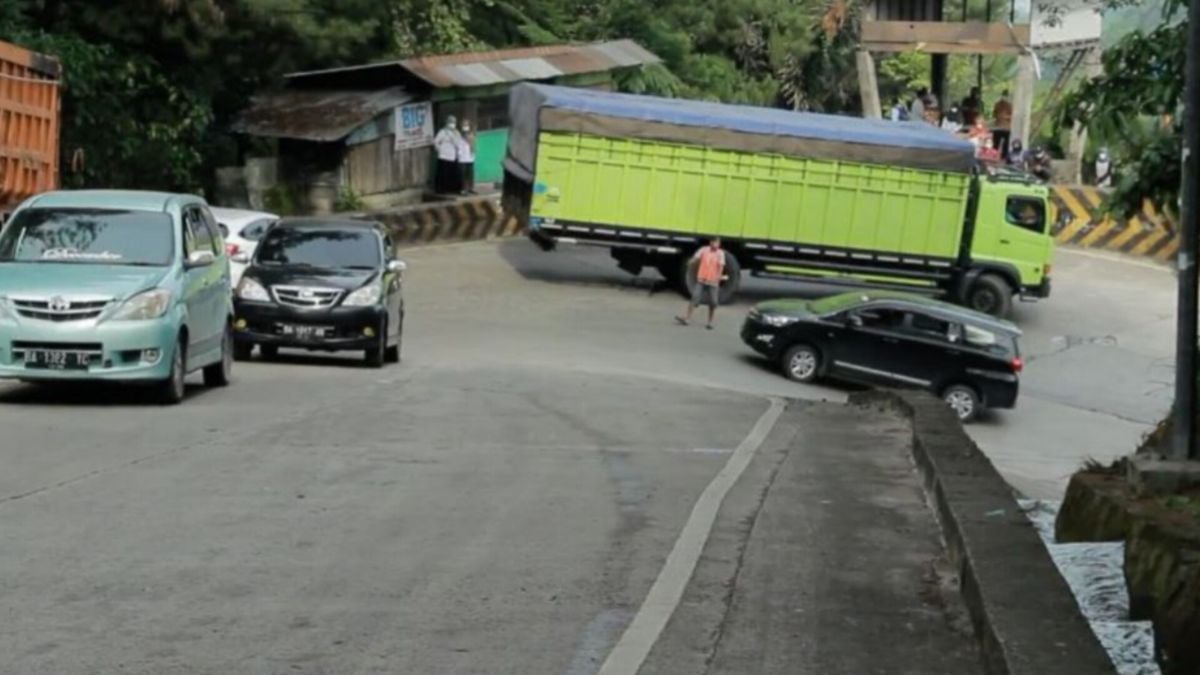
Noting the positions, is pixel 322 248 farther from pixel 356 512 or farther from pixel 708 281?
pixel 356 512

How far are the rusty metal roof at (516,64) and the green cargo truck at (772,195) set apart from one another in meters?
2.75

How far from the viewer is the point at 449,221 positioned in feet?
134

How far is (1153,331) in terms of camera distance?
1444 inches

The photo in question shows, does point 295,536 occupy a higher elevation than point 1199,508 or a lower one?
lower

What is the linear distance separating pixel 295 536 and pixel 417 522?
812mm

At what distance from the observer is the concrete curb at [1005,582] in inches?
251

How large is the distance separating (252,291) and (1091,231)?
27.4 metres

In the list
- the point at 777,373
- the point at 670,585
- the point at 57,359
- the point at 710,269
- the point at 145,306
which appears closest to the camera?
the point at 670,585

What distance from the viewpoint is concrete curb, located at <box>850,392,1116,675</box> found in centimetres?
639

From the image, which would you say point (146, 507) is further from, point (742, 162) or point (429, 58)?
point (429, 58)

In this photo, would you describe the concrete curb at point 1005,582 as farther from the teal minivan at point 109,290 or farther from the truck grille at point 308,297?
the truck grille at point 308,297

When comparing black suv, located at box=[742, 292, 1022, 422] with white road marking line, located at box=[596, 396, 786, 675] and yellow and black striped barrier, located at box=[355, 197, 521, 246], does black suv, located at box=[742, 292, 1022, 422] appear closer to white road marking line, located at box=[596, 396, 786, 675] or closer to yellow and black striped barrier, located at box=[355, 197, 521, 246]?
yellow and black striped barrier, located at box=[355, 197, 521, 246]

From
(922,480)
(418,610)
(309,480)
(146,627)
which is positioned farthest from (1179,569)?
(309,480)

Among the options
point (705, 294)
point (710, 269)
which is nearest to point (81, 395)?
point (710, 269)
